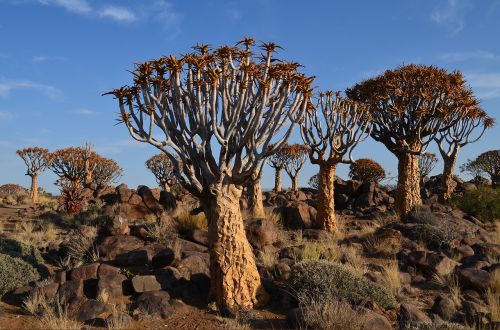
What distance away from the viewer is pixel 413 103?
16688mm

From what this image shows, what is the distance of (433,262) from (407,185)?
22.9 feet

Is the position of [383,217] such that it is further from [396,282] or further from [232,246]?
[232,246]

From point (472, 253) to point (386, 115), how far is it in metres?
6.70

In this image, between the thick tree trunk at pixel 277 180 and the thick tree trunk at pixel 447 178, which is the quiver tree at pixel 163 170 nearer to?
the thick tree trunk at pixel 277 180

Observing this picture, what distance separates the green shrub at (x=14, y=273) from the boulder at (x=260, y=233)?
4.81m

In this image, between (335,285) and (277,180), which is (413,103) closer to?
(335,285)

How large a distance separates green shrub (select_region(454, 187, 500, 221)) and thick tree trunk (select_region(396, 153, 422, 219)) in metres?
2.91

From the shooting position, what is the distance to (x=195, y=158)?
7766mm

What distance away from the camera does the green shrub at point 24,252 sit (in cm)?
975

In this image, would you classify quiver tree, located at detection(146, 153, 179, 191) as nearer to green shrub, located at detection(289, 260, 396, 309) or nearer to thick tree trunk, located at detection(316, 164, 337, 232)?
thick tree trunk, located at detection(316, 164, 337, 232)

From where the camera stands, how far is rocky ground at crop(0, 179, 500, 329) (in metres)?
6.90

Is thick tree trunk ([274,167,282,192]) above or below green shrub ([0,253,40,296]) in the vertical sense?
above

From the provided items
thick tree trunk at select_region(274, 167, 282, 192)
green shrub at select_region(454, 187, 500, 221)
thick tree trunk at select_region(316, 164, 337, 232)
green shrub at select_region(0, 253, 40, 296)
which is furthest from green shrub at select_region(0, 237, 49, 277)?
thick tree trunk at select_region(274, 167, 282, 192)

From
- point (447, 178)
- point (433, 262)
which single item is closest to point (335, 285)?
point (433, 262)
